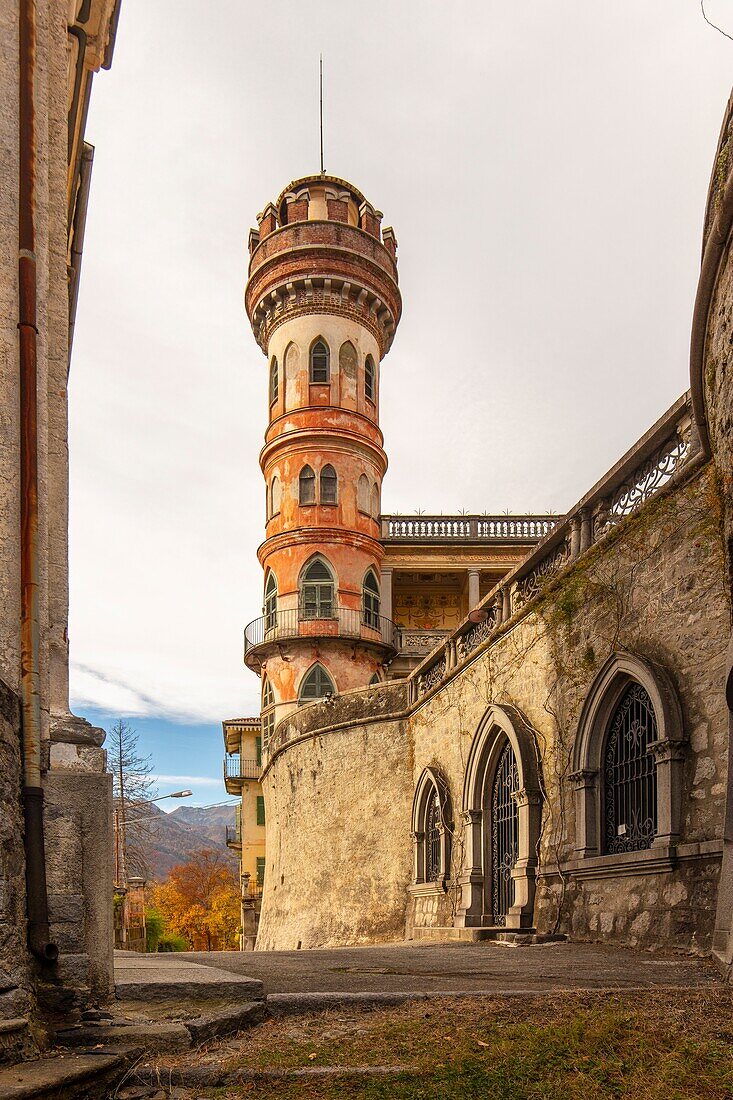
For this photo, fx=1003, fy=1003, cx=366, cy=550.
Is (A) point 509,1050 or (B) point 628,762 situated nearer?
(A) point 509,1050

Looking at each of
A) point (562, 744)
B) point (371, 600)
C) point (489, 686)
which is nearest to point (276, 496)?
point (371, 600)

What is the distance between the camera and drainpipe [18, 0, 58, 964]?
179 inches

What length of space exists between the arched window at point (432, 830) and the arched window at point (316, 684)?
1102 centimetres

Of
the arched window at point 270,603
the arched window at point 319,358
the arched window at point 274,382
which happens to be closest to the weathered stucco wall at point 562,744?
the arched window at point 270,603

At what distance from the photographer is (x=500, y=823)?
14.8 meters

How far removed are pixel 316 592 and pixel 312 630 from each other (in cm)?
119

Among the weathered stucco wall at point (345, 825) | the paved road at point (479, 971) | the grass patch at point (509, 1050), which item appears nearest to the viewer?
the grass patch at point (509, 1050)

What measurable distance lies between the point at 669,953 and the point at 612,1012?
4415 millimetres

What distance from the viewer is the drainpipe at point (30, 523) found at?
14.9 feet

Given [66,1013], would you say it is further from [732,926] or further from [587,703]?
[587,703]

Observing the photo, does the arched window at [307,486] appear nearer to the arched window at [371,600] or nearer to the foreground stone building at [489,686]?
the foreground stone building at [489,686]

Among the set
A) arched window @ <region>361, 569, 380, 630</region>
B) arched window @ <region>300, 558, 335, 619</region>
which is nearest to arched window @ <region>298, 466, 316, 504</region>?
arched window @ <region>300, 558, 335, 619</region>

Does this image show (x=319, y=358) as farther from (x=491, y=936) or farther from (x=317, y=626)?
(x=491, y=936)

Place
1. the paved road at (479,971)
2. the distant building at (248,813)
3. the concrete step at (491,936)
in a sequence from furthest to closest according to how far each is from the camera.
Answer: the distant building at (248,813)
the concrete step at (491,936)
the paved road at (479,971)
